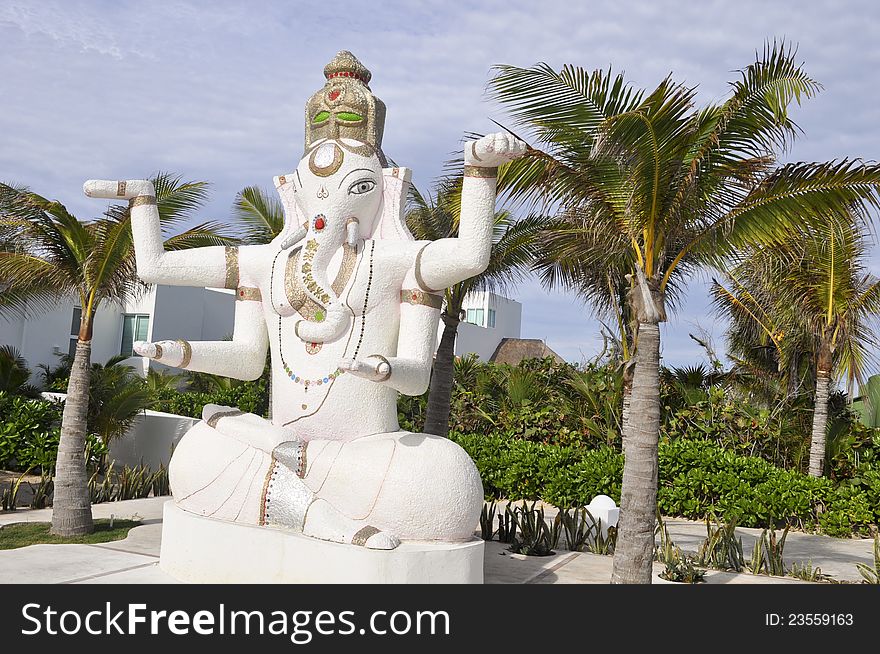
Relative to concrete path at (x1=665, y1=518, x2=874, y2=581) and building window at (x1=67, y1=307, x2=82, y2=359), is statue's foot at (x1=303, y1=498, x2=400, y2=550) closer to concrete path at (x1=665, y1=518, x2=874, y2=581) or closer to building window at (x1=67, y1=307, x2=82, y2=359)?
concrete path at (x1=665, y1=518, x2=874, y2=581)

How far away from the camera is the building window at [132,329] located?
982 inches

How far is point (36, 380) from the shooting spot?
22234 millimetres

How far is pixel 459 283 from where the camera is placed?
9844 millimetres

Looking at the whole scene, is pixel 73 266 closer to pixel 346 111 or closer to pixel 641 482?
pixel 346 111

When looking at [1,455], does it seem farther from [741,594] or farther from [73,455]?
[741,594]

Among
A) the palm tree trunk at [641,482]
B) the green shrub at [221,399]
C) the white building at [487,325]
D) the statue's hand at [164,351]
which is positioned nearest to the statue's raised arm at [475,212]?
the palm tree trunk at [641,482]

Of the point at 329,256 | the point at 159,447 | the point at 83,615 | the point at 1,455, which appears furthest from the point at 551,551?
the point at 1,455

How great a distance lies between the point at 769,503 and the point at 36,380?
64.6 ft

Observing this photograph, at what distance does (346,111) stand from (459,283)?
3.96 m

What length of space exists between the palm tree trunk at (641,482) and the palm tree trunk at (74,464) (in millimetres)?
5481

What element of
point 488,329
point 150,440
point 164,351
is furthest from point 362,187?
point 488,329

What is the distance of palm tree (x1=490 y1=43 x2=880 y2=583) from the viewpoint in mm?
6000

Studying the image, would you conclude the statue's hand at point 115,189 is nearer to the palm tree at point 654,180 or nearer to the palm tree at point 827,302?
the palm tree at point 654,180

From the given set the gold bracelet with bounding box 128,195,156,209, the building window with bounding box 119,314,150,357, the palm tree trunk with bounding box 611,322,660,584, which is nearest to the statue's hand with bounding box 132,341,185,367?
the gold bracelet with bounding box 128,195,156,209
